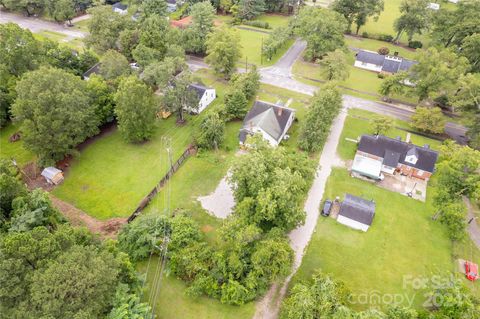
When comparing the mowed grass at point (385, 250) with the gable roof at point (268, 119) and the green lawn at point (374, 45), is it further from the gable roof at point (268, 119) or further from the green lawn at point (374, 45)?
the green lawn at point (374, 45)

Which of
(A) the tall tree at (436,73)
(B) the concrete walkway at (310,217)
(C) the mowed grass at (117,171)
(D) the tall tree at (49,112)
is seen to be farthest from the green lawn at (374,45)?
(D) the tall tree at (49,112)

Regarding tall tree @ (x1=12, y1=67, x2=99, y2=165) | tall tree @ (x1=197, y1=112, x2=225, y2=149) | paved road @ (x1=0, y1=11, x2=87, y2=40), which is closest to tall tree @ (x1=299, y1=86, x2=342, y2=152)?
tall tree @ (x1=197, y1=112, x2=225, y2=149)

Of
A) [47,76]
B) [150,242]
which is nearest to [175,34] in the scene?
[47,76]

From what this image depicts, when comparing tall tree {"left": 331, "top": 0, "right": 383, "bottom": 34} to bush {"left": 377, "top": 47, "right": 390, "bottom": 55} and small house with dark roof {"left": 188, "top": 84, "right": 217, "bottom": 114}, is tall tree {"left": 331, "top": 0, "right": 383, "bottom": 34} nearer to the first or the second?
bush {"left": 377, "top": 47, "right": 390, "bottom": 55}

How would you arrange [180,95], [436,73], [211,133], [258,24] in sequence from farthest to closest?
[258,24] → [436,73] → [180,95] → [211,133]

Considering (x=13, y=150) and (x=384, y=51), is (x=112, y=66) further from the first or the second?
(x=384, y=51)

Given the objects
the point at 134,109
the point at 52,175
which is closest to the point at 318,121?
the point at 134,109
